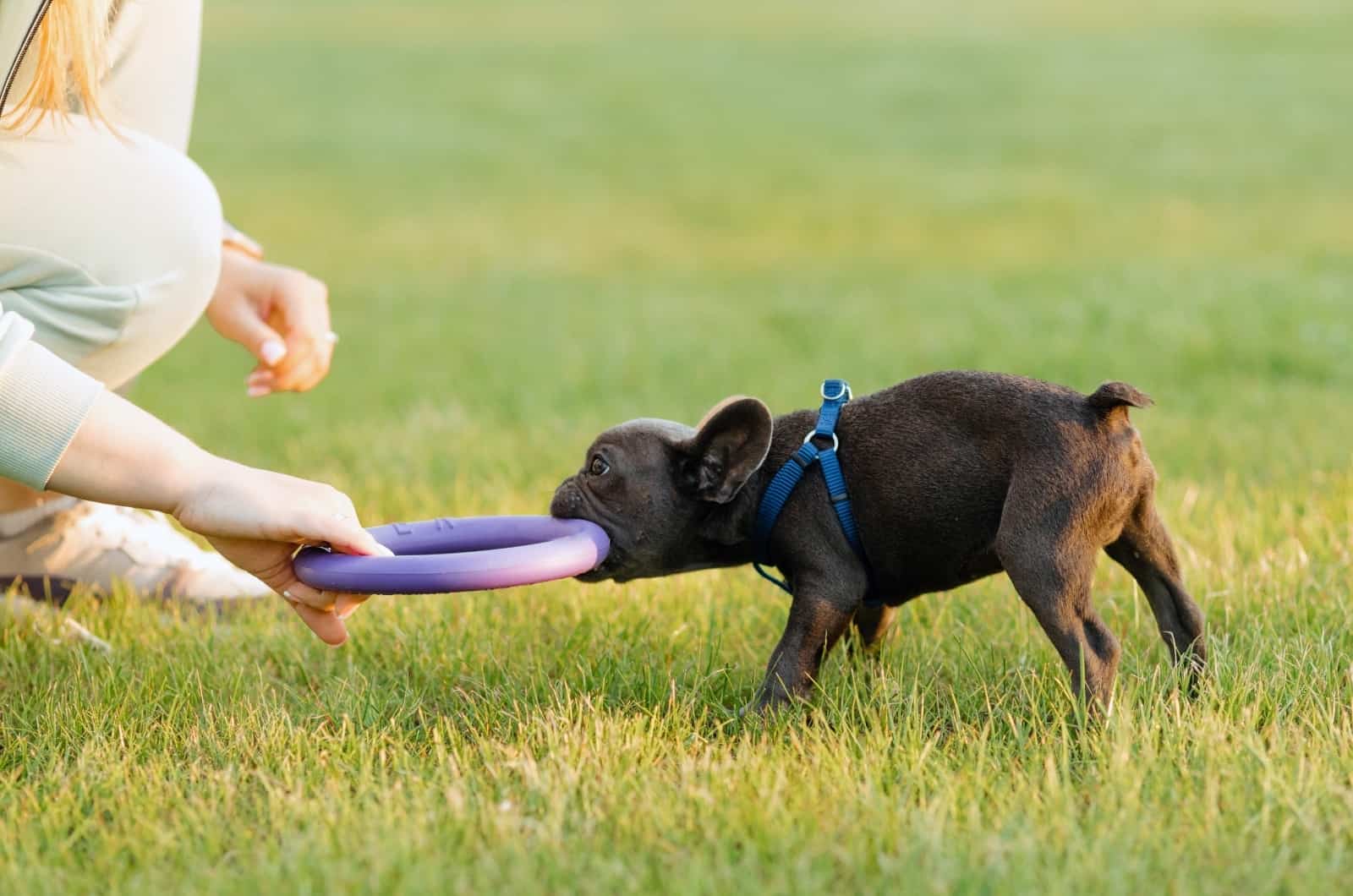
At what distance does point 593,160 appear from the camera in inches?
725

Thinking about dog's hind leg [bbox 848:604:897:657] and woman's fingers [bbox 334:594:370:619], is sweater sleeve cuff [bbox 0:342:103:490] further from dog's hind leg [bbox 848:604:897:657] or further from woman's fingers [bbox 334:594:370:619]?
dog's hind leg [bbox 848:604:897:657]

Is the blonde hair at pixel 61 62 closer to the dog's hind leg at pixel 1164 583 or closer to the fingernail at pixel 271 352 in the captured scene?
the fingernail at pixel 271 352

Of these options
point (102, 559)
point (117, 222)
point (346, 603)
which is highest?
point (117, 222)

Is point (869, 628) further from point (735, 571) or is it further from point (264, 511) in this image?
point (264, 511)

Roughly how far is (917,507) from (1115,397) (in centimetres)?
49

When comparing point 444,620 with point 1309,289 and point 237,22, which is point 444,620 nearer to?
point 1309,289

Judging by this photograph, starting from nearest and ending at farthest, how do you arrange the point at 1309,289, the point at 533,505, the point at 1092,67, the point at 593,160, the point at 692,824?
the point at 692,824 < the point at 533,505 < the point at 1309,289 < the point at 593,160 < the point at 1092,67

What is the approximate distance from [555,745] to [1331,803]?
4.53 feet

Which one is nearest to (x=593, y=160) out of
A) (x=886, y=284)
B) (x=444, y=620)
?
(x=886, y=284)

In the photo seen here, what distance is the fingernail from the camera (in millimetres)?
3762

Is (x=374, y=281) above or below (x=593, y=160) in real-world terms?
below

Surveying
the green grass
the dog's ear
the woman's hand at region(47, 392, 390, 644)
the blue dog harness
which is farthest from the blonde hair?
the blue dog harness

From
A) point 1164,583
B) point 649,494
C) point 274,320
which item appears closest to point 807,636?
point 649,494

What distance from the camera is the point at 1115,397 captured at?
2.89 metres
